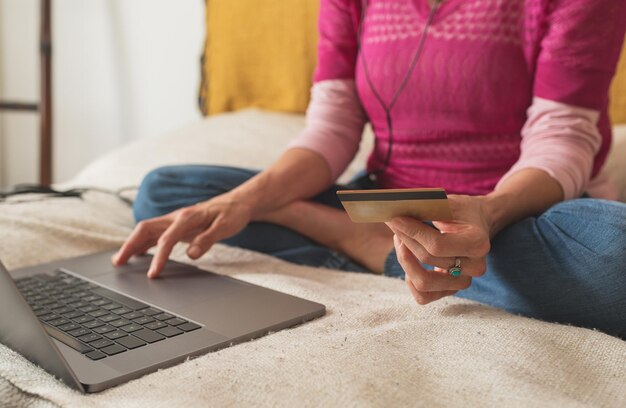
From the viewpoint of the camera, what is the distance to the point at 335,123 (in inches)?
45.9

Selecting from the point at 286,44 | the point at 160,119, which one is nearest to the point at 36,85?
the point at 160,119

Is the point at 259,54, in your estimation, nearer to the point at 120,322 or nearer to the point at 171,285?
the point at 171,285

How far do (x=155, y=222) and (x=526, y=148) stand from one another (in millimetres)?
487

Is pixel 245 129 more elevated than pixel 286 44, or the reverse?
pixel 286 44

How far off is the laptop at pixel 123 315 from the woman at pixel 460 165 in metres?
0.06

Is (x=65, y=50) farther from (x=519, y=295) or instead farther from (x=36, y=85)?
(x=519, y=295)

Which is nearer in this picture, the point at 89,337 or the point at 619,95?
the point at 89,337

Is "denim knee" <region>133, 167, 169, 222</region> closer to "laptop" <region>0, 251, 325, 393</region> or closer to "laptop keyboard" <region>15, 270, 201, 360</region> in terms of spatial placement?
"laptop" <region>0, 251, 325, 393</region>

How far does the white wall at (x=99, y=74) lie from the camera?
211cm

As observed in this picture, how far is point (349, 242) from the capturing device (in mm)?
1055

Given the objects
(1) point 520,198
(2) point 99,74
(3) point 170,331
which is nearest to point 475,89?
(1) point 520,198

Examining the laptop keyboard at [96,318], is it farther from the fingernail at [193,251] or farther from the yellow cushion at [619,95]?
the yellow cushion at [619,95]

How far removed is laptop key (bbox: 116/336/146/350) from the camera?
0.65 metres

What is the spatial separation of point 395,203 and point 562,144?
0.39 metres
